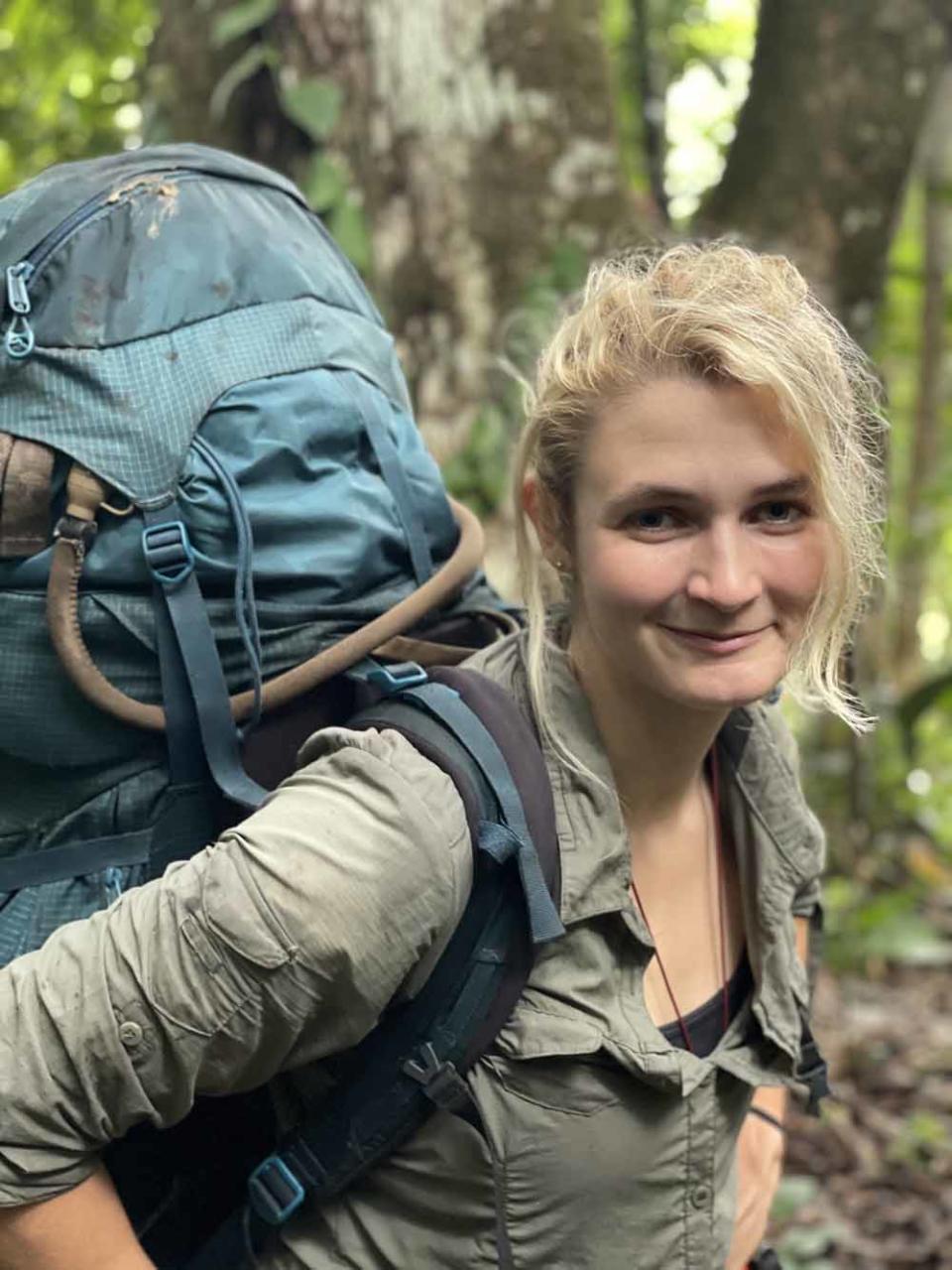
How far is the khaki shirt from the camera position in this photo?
51.7 inches

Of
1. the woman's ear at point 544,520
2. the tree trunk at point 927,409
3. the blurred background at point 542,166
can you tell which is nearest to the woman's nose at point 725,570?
the woman's ear at point 544,520

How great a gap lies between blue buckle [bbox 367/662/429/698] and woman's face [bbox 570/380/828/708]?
231 millimetres

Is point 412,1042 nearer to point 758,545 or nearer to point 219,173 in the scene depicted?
point 758,545

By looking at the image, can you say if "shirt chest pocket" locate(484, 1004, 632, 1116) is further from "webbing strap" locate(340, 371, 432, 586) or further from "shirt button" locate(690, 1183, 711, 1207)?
"webbing strap" locate(340, 371, 432, 586)

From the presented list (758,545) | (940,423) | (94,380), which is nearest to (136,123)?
(94,380)

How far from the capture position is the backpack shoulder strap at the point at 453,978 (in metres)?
1.45

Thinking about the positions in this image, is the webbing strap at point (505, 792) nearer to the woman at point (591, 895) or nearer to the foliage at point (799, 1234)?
the woman at point (591, 895)

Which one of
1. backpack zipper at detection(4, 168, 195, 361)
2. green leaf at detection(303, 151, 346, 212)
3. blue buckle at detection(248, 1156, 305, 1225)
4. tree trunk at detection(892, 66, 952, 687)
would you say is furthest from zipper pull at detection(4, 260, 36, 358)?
tree trunk at detection(892, 66, 952, 687)

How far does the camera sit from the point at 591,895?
1.57 m

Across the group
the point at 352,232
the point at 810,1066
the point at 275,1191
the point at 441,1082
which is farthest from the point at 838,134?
the point at 275,1191

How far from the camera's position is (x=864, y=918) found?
469 cm

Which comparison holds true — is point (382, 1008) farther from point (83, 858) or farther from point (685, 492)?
point (685, 492)

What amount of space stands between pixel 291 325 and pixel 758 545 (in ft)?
2.03

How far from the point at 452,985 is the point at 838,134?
2821 mm
